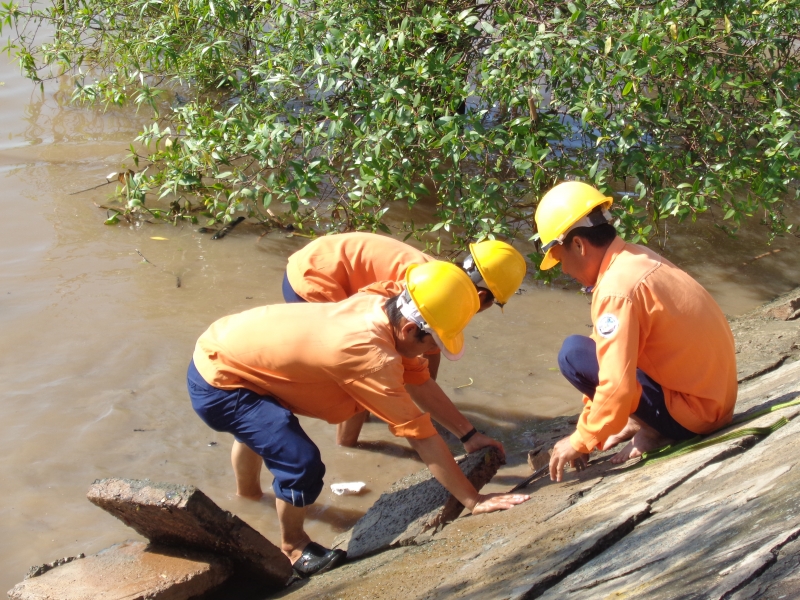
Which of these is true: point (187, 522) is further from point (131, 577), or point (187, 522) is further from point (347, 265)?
point (347, 265)

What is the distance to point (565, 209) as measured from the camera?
2932mm

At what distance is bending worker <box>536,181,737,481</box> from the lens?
9.09 feet

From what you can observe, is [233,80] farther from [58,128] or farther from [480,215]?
[58,128]

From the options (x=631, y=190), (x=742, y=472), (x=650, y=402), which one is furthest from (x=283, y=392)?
(x=631, y=190)

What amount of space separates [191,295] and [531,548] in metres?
3.81

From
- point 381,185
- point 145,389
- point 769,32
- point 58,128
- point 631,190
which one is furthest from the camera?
point 58,128

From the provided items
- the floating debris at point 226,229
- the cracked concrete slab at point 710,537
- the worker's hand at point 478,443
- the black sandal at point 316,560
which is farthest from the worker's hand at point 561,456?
the floating debris at point 226,229

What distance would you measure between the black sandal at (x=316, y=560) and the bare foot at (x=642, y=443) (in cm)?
119

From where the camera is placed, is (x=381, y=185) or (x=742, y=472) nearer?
(x=742, y=472)

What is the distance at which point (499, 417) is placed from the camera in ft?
15.7

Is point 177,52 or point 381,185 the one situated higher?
point 177,52

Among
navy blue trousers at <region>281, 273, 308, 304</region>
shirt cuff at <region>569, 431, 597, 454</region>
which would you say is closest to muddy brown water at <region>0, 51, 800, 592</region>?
navy blue trousers at <region>281, 273, 308, 304</region>

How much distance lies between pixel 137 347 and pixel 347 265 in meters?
1.86

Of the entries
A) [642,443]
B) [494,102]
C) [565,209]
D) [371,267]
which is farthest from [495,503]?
[494,102]
